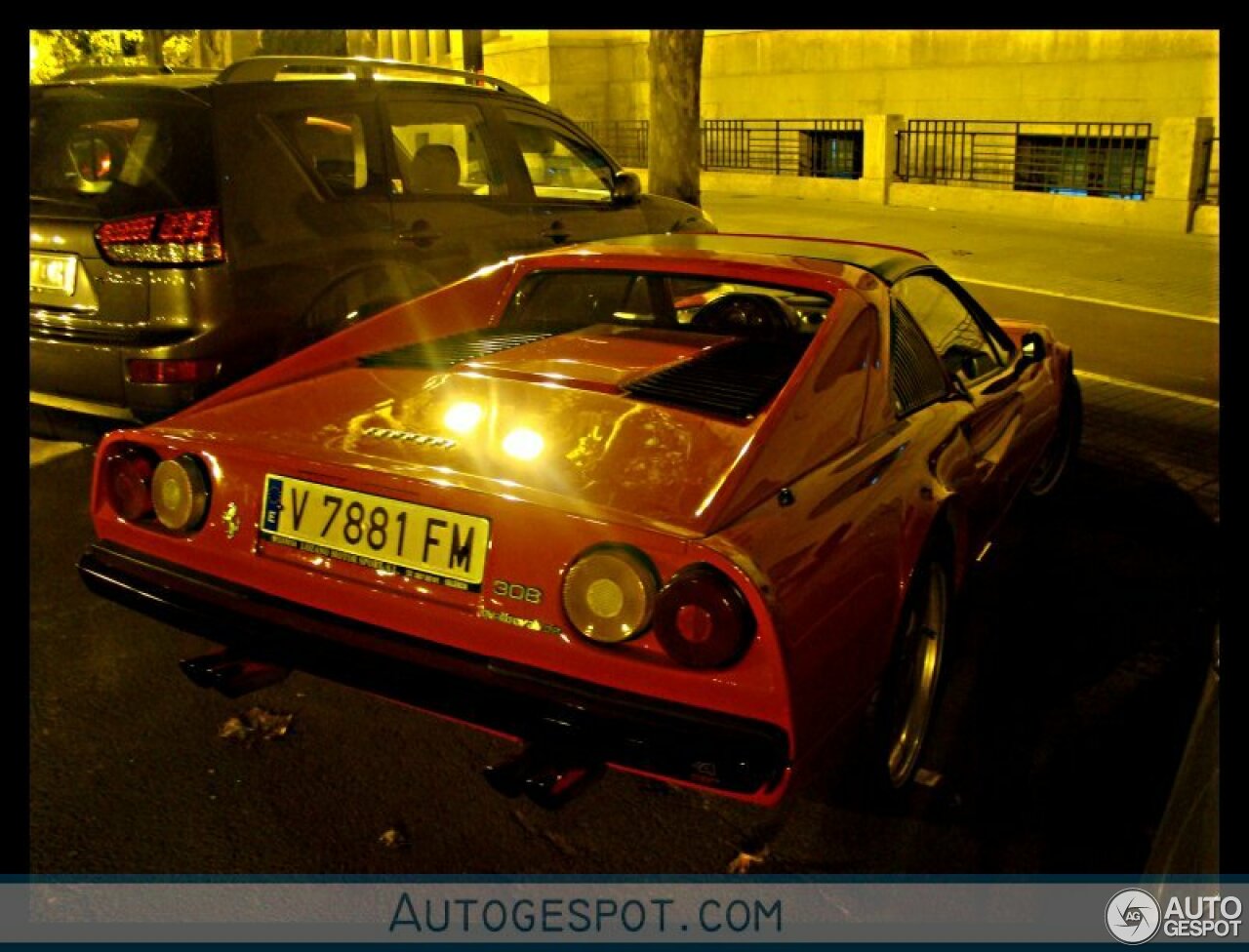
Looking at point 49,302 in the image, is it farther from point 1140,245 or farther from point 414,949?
point 1140,245

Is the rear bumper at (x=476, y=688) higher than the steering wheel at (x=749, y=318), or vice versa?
the steering wheel at (x=749, y=318)

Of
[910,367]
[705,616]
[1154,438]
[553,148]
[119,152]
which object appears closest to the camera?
[705,616]

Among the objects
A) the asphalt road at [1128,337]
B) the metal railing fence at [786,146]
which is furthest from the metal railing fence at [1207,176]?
the metal railing fence at [786,146]

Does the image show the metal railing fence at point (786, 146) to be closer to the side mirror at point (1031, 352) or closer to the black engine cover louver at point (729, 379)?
the side mirror at point (1031, 352)

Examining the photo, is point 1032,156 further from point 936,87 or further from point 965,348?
point 965,348

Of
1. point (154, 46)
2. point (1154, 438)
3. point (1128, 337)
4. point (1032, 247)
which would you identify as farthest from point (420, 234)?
point (154, 46)

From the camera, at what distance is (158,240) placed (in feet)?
15.9

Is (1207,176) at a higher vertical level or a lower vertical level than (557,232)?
higher

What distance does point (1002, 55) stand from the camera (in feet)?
70.8

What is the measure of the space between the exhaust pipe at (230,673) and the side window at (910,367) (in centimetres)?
186

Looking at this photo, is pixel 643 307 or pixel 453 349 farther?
pixel 643 307

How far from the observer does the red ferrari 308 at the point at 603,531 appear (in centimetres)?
244

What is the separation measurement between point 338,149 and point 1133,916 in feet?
16.6

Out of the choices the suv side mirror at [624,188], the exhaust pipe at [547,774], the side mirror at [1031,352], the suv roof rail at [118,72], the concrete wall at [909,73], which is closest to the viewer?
the exhaust pipe at [547,774]
